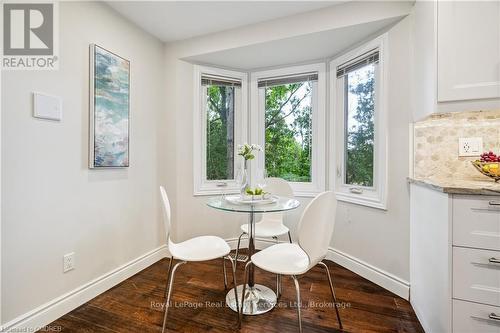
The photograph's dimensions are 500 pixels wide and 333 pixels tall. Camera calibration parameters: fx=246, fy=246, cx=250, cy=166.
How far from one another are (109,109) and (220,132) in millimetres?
1271

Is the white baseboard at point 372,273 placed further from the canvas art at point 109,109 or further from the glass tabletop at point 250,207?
the canvas art at point 109,109

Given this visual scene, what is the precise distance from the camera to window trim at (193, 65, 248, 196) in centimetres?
286

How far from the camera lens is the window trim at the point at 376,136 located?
6.98ft

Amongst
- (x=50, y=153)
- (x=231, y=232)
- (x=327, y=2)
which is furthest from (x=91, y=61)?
(x=231, y=232)

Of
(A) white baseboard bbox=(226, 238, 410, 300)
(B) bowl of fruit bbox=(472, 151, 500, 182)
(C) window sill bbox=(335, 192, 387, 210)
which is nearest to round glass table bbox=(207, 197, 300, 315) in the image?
(C) window sill bbox=(335, 192, 387, 210)

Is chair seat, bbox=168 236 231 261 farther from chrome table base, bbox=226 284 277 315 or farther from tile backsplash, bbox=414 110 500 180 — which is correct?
tile backsplash, bbox=414 110 500 180

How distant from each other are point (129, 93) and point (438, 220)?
2562mm

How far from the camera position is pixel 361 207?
7.75 feet

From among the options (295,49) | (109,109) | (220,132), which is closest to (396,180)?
(295,49)

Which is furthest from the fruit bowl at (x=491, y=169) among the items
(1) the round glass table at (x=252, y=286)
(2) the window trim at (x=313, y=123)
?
(2) the window trim at (x=313, y=123)

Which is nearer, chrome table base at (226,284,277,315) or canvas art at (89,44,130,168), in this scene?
chrome table base at (226,284,277,315)

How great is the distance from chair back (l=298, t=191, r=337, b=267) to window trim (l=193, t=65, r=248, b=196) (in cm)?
172

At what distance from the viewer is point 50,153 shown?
1671mm

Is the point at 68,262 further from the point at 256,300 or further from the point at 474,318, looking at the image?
the point at 474,318
